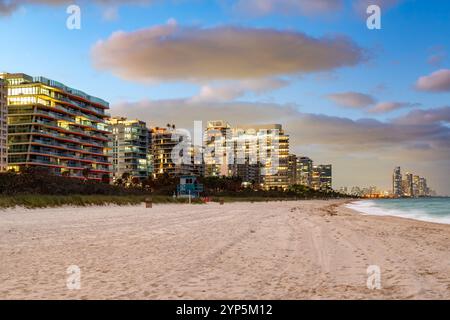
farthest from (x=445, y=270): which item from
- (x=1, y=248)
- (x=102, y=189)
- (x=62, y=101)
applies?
(x=62, y=101)

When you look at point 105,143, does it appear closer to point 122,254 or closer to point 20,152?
point 20,152

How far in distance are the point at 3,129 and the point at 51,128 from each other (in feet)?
41.3

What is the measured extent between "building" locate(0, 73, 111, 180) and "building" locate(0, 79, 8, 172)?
1960mm

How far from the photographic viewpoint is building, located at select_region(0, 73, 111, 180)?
11919 centimetres

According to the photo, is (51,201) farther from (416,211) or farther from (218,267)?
(416,211)

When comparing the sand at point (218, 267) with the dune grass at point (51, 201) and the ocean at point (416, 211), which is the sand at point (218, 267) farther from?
the ocean at point (416, 211)

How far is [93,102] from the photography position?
14538cm

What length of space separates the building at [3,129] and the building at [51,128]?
6.43ft

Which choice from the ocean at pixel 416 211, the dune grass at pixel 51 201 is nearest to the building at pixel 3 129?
the dune grass at pixel 51 201

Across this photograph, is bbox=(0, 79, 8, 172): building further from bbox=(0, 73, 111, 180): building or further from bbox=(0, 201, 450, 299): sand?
bbox=(0, 201, 450, 299): sand

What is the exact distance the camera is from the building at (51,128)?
119188mm

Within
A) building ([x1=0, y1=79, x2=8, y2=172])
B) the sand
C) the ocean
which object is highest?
building ([x1=0, y1=79, x2=8, y2=172])

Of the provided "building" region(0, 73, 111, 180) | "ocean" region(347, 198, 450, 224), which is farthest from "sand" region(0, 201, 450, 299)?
"building" region(0, 73, 111, 180)
